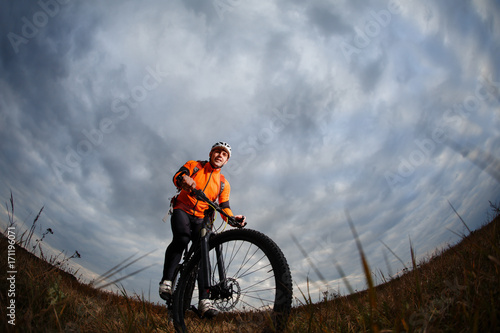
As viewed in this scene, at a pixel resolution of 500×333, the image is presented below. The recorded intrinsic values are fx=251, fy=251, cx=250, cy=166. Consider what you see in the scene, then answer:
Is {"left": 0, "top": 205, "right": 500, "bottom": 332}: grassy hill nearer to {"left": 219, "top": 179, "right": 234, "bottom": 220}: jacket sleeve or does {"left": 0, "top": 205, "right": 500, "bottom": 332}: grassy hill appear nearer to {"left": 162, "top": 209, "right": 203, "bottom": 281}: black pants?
{"left": 162, "top": 209, "right": 203, "bottom": 281}: black pants

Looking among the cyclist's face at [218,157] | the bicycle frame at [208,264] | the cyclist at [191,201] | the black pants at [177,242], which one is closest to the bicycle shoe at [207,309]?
the bicycle frame at [208,264]

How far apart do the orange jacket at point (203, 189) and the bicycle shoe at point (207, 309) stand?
160 centimetres

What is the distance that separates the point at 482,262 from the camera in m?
2.16

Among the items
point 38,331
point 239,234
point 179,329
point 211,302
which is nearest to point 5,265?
point 38,331

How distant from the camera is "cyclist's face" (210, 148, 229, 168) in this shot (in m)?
4.91

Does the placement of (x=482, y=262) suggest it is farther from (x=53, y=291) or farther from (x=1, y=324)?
(x=53, y=291)

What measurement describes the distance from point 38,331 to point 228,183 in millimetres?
3562

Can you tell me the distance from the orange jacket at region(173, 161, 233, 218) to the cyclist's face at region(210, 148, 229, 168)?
108 millimetres

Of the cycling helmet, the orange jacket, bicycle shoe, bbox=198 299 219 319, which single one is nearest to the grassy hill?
bicycle shoe, bbox=198 299 219 319

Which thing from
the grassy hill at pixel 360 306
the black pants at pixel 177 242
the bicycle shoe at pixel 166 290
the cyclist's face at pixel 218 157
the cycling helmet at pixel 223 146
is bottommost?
the grassy hill at pixel 360 306

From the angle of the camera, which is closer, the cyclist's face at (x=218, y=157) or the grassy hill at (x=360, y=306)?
the grassy hill at (x=360, y=306)

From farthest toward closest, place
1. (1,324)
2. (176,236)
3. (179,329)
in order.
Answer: (176,236)
(179,329)
(1,324)

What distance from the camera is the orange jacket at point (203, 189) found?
4398 mm

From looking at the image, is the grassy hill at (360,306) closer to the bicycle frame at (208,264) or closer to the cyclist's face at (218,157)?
the bicycle frame at (208,264)
